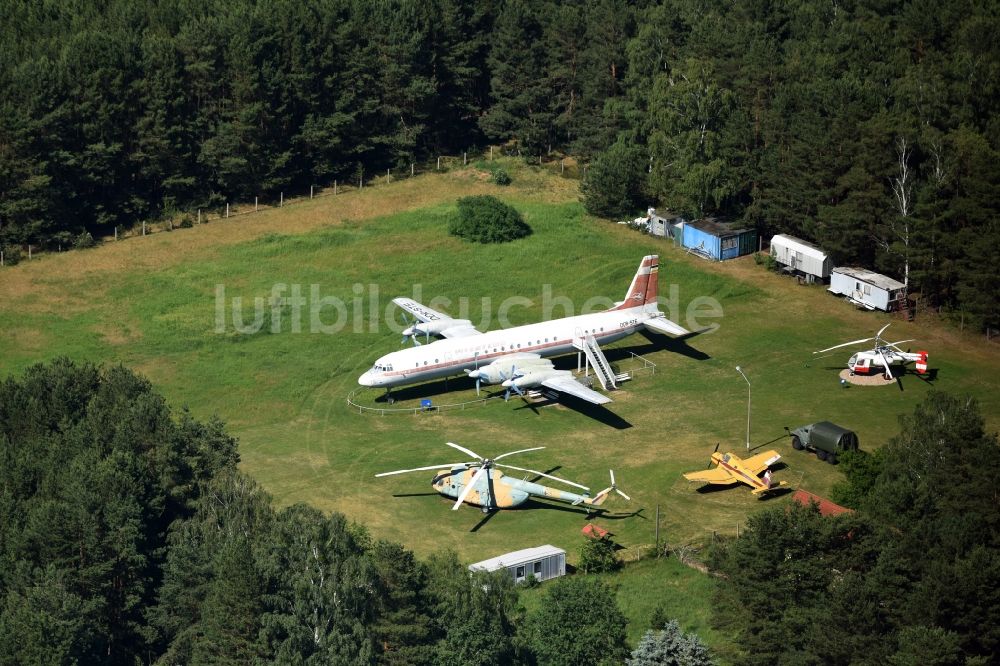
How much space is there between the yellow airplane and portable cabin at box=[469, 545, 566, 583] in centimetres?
1227

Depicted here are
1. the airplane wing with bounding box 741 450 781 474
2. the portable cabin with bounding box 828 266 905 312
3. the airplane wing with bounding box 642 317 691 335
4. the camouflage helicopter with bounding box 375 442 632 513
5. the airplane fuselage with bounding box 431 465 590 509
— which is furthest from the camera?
the portable cabin with bounding box 828 266 905 312

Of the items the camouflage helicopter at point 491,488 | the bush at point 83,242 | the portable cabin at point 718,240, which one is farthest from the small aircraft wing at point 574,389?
the bush at point 83,242

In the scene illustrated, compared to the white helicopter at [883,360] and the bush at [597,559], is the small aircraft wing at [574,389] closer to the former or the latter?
the bush at [597,559]

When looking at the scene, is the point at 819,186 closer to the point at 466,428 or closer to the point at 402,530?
the point at 466,428

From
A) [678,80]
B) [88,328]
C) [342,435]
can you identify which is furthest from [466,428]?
[678,80]

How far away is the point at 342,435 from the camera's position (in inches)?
3907

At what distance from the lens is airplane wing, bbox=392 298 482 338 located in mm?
106375

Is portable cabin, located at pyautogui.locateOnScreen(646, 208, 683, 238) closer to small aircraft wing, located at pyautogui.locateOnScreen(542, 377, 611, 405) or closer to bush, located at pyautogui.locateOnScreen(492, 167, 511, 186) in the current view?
bush, located at pyautogui.locateOnScreen(492, 167, 511, 186)

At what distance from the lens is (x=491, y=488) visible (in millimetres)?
87875

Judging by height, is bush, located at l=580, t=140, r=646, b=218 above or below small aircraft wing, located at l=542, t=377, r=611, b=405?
above

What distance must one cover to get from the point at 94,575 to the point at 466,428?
30.4m

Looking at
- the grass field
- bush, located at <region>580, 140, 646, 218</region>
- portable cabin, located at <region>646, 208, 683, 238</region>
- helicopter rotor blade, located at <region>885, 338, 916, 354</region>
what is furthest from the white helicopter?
bush, located at <region>580, 140, 646, 218</region>

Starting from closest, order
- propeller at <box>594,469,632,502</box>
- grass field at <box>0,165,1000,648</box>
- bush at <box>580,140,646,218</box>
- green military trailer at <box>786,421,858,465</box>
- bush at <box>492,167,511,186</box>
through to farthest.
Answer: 1. propeller at <box>594,469,632,502</box>
2. grass field at <box>0,165,1000,648</box>
3. green military trailer at <box>786,421,858,465</box>
4. bush at <box>580,140,646,218</box>
5. bush at <box>492,167,511,186</box>

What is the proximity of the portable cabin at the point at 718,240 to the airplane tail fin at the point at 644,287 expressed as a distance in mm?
19064
